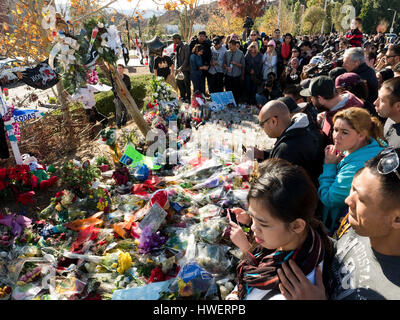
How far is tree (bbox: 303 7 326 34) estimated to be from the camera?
112 ft

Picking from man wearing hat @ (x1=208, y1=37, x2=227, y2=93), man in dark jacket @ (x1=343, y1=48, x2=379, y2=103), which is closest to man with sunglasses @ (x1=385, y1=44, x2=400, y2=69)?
man in dark jacket @ (x1=343, y1=48, x2=379, y2=103)

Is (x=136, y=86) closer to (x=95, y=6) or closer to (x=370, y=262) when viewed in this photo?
(x=95, y=6)

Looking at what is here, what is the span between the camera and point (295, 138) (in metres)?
2.44

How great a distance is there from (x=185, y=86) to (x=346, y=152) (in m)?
6.71

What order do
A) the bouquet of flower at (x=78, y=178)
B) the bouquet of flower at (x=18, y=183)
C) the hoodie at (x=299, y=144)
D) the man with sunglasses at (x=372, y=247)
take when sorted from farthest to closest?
the bouquet of flower at (x=18, y=183) < the bouquet of flower at (x=78, y=178) < the hoodie at (x=299, y=144) < the man with sunglasses at (x=372, y=247)

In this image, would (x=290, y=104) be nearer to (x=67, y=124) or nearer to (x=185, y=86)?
(x=67, y=124)

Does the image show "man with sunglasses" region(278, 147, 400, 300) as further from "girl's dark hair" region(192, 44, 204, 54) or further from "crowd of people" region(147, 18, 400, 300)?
"girl's dark hair" region(192, 44, 204, 54)

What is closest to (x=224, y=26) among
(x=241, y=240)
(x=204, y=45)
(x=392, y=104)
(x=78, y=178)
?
(x=204, y=45)

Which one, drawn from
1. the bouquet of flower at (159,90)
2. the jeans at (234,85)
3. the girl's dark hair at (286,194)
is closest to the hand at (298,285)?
the girl's dark hair at (286,194)

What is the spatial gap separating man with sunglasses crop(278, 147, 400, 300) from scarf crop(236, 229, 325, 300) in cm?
5

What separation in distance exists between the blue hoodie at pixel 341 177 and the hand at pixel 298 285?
107 centimetres

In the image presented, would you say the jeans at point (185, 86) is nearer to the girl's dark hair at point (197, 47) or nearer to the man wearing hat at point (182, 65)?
the man wearing hat at point (182, 65)

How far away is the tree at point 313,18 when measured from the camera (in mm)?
34250
